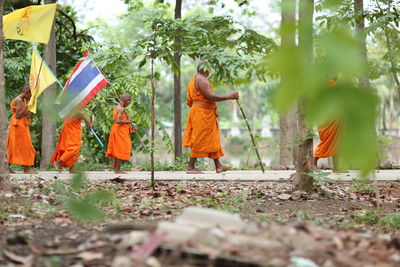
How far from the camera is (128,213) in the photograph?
635 cm

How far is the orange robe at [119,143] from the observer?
11.5 meters

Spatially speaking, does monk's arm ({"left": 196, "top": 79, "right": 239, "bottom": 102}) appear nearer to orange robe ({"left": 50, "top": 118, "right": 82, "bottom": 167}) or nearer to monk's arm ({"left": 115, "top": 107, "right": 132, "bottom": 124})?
monk's arm ({"left": 115, "top": 107, "right": 132, "bottom": 124})

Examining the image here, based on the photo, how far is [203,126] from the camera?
1060cm

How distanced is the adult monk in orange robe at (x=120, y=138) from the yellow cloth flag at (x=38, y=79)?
1471 millimetres

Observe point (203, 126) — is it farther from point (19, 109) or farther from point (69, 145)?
point (19, 109)

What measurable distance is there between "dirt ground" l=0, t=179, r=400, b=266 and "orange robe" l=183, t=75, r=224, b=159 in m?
1.18

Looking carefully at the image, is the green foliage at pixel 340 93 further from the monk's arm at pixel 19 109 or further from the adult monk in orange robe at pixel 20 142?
the adult monk in orange robe at pixel 20 142

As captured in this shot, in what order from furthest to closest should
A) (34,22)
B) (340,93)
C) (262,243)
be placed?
(34,22) < (262,243) < (340,93)

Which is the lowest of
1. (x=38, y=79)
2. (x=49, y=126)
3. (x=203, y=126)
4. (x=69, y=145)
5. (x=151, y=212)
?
(x=151, y=212)

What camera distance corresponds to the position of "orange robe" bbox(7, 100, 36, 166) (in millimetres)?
11180

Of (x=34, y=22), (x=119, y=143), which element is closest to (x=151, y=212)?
(x=34, y=22)

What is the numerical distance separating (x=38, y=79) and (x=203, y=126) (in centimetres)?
276

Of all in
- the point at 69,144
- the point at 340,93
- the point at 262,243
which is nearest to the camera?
the point at 340,93

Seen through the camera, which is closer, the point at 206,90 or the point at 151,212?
the point at 151,212
